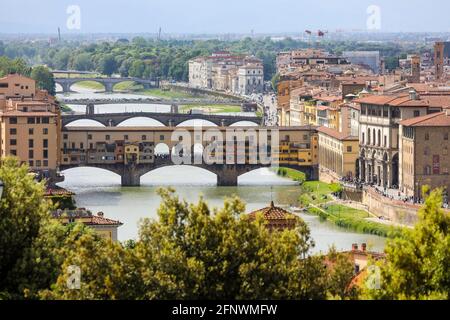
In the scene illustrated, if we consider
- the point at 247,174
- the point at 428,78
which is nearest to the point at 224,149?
the point at 247,174

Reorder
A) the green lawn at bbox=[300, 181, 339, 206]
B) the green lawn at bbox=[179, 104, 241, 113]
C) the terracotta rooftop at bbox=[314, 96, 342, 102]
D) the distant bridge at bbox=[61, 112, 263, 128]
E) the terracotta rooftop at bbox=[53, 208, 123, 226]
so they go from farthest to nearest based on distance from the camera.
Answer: the green lawn at bbox=[179, 104, 241, 113] → the distant bridge at bbox=[61, 112, 263, 128] → the terracotta rooftop at bbox=[314, 96, 342, 102] → the green lawn at bbox=[300, 181, 339, 206] → the terracotta rooftop at bbox=[53, 208, 123, 226]

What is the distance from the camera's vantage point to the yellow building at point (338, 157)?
32.9 metres

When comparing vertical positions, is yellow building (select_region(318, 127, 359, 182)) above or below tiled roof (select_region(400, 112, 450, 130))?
below

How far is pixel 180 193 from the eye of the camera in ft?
96.9

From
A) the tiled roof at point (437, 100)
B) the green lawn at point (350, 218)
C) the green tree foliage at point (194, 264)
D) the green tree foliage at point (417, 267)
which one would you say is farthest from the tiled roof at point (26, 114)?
the green tree foliage at point (417, 267)

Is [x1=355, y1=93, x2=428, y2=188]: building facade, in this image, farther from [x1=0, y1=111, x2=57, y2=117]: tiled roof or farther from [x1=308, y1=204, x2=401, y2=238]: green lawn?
[x1=0, y1=111, x2=57, y2=117]: tiled roof

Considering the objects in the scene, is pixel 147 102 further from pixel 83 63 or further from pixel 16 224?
pixel 16 224

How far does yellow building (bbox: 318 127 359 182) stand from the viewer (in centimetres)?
3291

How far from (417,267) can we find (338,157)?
952 inches

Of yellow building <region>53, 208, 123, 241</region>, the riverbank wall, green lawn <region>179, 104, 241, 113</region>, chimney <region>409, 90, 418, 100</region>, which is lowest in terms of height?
the riverbank wall

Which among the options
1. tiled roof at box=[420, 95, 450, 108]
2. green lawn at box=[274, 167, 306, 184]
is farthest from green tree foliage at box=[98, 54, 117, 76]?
tiled roof at box=[420, 95, 450, 108]

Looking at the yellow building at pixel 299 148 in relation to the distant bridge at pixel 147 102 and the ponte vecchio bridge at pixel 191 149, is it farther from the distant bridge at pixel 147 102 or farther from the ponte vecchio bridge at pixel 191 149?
the distant bridge at pixel 147 102

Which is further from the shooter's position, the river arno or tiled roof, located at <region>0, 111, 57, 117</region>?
tiled roof, located at <region>0, 111, 57, 117</region>

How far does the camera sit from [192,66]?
7769 cm
